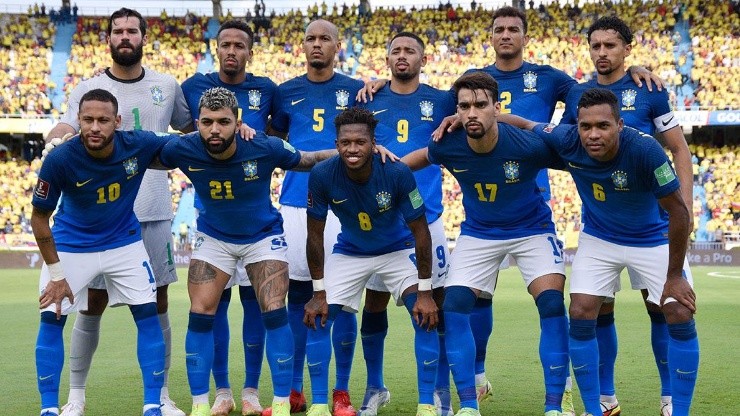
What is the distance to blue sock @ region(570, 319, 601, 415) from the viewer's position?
6180 mm

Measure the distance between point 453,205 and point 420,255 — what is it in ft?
73.9

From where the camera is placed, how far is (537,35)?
33938 mm

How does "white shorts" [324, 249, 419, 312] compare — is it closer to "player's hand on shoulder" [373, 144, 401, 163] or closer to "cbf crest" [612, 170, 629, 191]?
"player's hand on shoulder" [373, 144, 401, 163]

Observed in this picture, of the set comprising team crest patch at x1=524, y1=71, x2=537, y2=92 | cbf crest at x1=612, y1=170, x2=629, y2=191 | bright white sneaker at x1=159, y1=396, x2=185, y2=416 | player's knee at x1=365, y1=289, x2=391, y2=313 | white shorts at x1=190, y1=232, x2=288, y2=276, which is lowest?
bright white sneaker at x1=159, y1=396, x2=185, y2=416

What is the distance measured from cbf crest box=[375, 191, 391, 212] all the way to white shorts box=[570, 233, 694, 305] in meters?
A: 1.36

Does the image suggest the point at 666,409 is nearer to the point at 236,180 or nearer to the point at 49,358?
the point at 236,180

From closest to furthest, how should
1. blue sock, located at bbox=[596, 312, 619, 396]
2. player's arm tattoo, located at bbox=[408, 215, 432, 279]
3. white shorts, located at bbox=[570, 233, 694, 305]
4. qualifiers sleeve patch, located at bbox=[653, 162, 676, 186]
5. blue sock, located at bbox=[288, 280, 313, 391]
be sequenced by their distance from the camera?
A: 1. qualifiers sleeve patch, located at bbox=[653, 162, 676, 186]
2. white shorts, located at bbox=[570, 233, 694, 305]
3. player's arm tattoo, located at bbox=[408, 215, 432, 279]
4. blue sock, located at bbox=[596, 312, 619, 396]
5. blue sock, located at bbox=[288, 280, 313, 391]

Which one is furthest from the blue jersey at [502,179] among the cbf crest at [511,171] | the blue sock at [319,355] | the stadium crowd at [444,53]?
the stadium crowd at [444,53]

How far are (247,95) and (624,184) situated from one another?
10.0 feet

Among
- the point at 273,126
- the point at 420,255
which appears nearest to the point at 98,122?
the point at 273,126

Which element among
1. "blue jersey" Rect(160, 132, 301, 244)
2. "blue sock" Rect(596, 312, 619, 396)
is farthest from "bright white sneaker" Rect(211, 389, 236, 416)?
"blue sock" Rect(596, 312, 619, 396)

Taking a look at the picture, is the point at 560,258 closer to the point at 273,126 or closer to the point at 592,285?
the point at 592,285

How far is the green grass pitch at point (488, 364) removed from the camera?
728cm

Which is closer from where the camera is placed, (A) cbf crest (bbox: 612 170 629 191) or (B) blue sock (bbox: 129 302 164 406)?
(A) cbf crest (bbox: 612 170 629 191)
